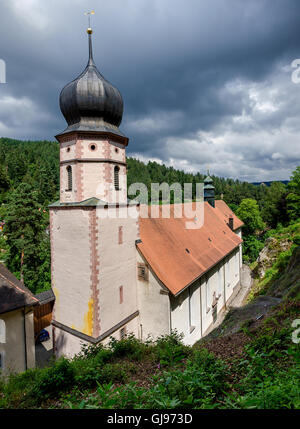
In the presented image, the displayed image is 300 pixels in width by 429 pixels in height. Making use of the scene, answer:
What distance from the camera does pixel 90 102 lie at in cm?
1023

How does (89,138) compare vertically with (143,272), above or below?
above

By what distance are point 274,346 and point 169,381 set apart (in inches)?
112

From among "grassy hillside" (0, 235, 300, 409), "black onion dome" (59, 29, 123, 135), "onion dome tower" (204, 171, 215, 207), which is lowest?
"grassy hillside" (0, 235, 300, 409)

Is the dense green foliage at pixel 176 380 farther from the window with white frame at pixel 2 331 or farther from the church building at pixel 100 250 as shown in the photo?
the window with white frame at pixel 2 331

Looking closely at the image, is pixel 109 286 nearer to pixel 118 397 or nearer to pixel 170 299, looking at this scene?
pixel 170 299

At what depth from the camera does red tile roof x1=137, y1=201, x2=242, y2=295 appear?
11.6 m

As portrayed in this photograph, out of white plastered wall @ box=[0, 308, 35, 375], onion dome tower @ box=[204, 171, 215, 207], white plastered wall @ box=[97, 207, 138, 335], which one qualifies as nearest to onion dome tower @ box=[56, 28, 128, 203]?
white plastered wall @ box=[97, 207, 138, 335]

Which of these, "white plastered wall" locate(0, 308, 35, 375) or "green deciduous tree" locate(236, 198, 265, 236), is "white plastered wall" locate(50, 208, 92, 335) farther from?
"green deciduous tree" locate(236, 198, 265, 236)

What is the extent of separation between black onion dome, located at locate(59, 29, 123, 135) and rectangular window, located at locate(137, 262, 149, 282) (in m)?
6.90

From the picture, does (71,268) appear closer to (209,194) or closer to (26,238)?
(26,238)

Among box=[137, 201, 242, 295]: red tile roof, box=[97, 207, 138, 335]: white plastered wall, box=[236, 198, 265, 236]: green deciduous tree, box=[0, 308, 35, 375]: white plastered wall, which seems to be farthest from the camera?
box=[236, 198, 265, 236]: green deciduous tree

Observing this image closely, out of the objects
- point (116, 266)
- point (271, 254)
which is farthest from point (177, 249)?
point (271, 254)

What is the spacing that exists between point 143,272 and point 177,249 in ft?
9.94

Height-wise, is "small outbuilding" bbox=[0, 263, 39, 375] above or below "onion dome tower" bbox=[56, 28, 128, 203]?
below
